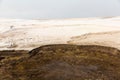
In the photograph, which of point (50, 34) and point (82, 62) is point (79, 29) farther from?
point (82, 62)

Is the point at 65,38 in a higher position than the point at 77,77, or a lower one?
higher

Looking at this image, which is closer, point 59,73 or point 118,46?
point 59,73

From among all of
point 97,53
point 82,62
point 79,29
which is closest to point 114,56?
point 97,53

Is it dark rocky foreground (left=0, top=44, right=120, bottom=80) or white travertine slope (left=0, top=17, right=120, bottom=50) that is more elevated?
white travertine slope (left=0, top=17, right=120, bottom=50)

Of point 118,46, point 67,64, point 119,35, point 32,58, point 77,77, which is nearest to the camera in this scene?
point 77,77

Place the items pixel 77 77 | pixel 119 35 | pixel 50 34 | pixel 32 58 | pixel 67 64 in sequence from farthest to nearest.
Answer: pixel 50 34
pixel 119 35
pixel 32 58
pixel 67 64
pixel 77 77

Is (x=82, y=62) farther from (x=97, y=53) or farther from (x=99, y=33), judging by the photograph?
(x=99, y=33)

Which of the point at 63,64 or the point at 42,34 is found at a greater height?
the point at 42,34
